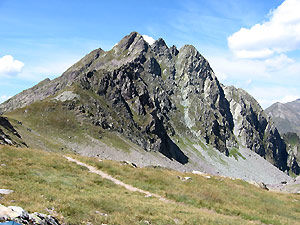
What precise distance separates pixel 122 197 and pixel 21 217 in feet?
37.6

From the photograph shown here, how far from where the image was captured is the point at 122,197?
20938 millimetres

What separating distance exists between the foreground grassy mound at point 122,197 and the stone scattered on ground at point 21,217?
1.48 m

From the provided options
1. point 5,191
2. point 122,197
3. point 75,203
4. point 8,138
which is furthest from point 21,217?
point 8,138

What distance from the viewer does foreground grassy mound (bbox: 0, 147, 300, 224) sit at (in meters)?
A: 14.8

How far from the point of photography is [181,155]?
17600 cm

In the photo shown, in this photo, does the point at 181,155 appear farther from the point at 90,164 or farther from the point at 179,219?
the point at 179,219

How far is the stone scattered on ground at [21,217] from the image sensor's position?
992cm

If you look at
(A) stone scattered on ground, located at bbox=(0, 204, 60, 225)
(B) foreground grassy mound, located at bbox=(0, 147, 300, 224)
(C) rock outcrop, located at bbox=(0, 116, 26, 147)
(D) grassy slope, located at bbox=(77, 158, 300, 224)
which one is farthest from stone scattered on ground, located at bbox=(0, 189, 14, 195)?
(C) rock outcrop, located at bbox=(0, 116, 26, 147)

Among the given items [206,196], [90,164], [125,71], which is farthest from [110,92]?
[206,196]

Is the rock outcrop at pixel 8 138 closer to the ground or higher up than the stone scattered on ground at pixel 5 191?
closer to the ground

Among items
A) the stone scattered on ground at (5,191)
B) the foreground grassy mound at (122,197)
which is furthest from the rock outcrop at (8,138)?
the stone scattered on ground at (5,191)

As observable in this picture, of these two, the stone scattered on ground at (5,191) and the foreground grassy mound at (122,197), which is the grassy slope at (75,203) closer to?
the foreground grassy mound at (122,197)

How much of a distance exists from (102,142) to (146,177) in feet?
284

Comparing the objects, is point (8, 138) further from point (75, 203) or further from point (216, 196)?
point (216, 196)
